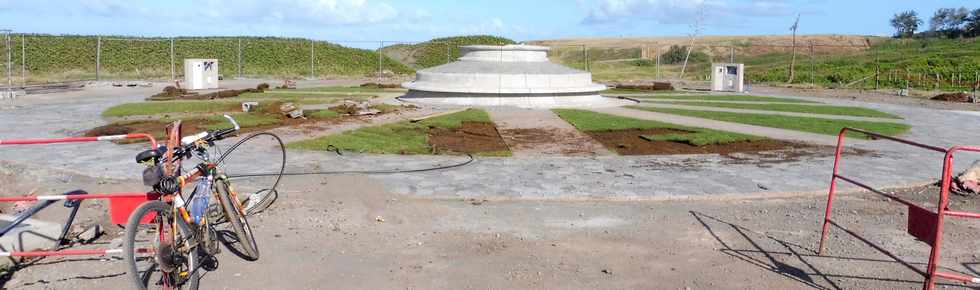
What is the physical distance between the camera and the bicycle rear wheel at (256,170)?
7949mm

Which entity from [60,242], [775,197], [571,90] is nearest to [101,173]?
[60,242]

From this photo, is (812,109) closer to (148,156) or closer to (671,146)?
(671,146)

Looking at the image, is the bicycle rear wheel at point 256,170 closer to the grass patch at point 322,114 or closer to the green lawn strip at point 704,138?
the grass patch at point 322,114

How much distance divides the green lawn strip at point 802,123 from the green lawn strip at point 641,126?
7.70 feet

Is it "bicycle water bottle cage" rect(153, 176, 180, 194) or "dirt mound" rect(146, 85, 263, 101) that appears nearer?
"bicycle water bottle cage" rect(153, 176, 180, 194)

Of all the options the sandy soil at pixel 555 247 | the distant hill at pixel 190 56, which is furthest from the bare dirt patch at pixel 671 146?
the distant hill at pixel 190 56

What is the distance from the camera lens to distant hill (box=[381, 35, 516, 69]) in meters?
58.9

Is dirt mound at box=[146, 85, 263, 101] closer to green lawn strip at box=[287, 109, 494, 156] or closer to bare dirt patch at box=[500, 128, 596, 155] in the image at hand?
green lawn strip at box=[287, 109, 494, 156]

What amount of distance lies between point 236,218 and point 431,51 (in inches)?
2186

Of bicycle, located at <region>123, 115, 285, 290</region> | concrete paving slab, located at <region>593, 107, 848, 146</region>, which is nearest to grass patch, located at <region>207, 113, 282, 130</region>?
concrete paving slab, located at <region>593, 107, 848, 146</region>

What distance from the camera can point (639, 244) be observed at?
6.95 meters

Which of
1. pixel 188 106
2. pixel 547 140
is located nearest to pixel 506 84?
pixel 547 140

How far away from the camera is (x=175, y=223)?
196 inches

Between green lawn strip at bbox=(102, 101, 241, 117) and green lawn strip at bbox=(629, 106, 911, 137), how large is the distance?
12.4 metres
